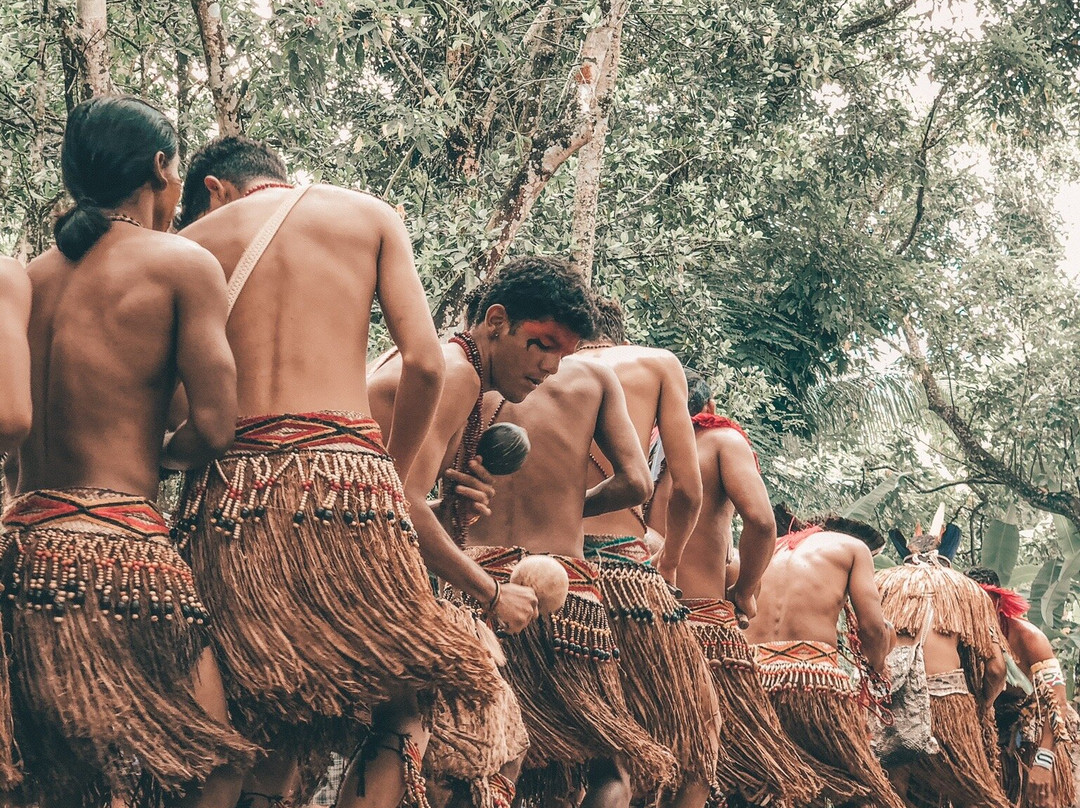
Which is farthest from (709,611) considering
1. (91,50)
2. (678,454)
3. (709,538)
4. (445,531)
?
(91,50)

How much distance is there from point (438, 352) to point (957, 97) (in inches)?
579

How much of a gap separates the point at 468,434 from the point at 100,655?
1492mm

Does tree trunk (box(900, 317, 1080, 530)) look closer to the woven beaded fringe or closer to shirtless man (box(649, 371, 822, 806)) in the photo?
shirtless man (box(649, 371, 822, 806))

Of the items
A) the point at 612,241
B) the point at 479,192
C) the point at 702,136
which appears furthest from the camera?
the point at 702,136

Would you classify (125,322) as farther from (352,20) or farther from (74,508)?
(352,20)

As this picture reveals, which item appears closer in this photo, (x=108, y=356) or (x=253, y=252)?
(x=108, y=356)

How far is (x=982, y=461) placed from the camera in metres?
17.7

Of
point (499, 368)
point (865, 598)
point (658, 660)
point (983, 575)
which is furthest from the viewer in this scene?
point (983, 575)

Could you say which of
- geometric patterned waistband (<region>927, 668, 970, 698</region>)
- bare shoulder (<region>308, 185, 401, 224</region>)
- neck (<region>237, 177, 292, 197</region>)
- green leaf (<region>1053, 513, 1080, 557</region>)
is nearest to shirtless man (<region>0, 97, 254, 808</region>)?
bare shoulder (<region>308, 185, 401, 224</region>)

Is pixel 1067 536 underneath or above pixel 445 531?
underneath

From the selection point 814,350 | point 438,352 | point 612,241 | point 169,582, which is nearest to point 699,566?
point 438,352

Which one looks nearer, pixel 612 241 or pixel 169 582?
pixel 169 582

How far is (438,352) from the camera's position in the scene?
11.6 feet

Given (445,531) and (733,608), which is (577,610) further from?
(733,608)
